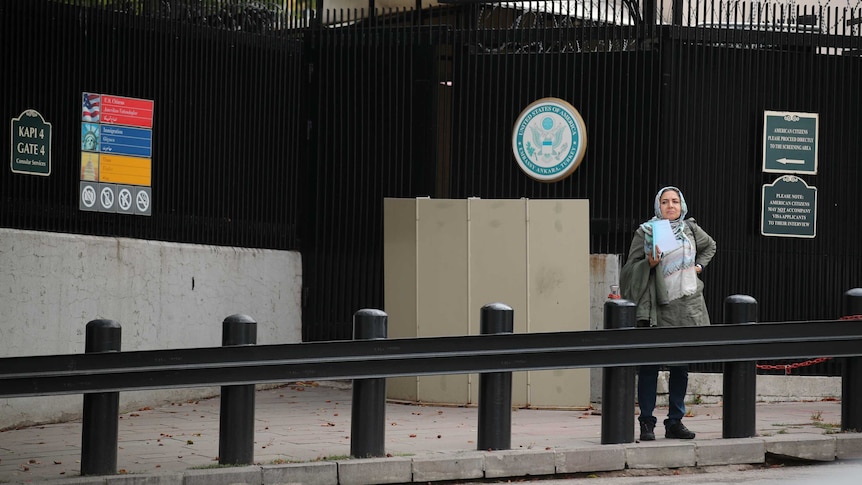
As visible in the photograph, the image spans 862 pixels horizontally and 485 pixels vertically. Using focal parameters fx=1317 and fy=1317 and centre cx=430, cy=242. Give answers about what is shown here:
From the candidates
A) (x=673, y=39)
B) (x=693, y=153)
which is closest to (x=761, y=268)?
(x=693, y=153)

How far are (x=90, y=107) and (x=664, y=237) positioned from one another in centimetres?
521

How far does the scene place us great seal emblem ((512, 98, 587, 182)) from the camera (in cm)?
1260

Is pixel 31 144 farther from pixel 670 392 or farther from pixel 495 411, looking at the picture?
pixel 670 392

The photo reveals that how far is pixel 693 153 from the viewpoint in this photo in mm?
12422

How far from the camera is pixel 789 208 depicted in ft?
41.1

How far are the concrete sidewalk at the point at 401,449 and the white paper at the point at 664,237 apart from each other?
4.54 ft

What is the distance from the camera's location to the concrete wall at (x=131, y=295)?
422 inches

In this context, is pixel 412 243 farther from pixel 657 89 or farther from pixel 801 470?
pixel 801 470

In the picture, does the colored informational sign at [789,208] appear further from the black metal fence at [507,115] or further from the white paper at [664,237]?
the white paper at [664,237]

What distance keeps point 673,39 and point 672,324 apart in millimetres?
3785

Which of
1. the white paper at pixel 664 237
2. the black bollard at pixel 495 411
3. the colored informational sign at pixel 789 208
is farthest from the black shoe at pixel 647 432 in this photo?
the colored informational sign at pixel 789 208

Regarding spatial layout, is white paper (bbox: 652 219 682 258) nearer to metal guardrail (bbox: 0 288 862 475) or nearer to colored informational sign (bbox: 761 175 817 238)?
metal guardrail (bbox: 0 288 862 475)

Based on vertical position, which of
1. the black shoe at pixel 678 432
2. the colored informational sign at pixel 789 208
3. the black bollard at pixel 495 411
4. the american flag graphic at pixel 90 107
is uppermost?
the american flag graphic at pixel 90 107

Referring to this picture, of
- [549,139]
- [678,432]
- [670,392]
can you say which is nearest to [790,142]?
[549,139]
